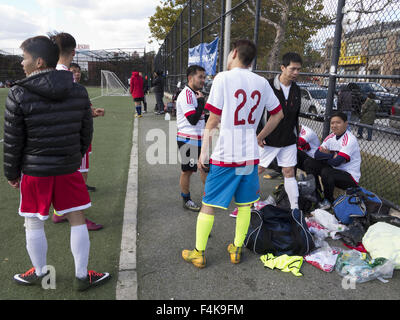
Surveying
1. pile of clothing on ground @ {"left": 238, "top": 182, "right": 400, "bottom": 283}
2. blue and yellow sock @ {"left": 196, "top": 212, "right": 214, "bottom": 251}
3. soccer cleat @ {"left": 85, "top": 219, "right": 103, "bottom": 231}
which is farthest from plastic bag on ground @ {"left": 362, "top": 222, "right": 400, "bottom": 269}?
soccer cleat @ {"left": 85, "top": 219, "right": 103, "bottom": 231}

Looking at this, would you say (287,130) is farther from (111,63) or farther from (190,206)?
(111,63)

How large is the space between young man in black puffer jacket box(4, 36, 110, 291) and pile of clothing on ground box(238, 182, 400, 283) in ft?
5.69

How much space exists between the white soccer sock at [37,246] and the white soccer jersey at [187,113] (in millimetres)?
2074

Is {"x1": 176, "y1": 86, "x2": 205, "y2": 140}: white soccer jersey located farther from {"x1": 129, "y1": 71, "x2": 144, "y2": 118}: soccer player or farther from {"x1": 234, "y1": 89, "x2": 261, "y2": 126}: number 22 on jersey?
{"x1": 129, "y1": 71, "x2": 144, "y2": 118}: soccer player

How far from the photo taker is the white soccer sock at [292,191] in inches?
156

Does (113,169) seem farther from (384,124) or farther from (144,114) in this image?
(144,114)

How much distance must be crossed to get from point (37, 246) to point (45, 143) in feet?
2.71

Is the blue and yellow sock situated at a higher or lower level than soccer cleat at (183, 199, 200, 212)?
higher

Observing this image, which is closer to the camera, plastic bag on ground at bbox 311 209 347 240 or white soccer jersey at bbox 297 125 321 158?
plastic bag on ground at bbox 311 209 347 240

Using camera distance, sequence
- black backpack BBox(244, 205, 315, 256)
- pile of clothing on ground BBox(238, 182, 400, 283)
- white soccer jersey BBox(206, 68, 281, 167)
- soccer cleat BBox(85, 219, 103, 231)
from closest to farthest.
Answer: white soccer jersey BBox(206, 68, 281, 167) → pile of clothing on ground BBox(238, 182, 400, 283) → black backpack BBox(244, 205, 315, 256) → soccer cleat BBox(85, 219, 103, 231)

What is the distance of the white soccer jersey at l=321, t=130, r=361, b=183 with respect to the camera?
4129mm

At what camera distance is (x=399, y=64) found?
340cm

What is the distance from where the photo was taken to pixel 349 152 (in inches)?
163
